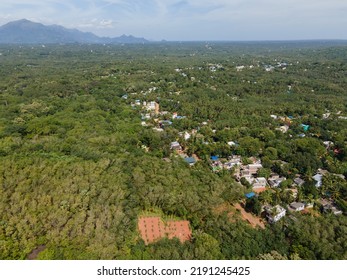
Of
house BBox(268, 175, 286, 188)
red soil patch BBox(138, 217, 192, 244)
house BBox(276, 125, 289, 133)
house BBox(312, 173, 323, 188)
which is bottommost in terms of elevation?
red soil patch BBox(138, 217, 192, 244)

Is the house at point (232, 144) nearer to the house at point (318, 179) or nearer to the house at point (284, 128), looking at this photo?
the house at point (284, 128)

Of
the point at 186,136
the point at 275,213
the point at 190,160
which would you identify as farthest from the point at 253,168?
the point at 186,136

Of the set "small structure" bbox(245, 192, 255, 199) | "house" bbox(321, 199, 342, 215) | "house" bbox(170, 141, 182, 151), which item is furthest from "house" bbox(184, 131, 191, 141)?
"house" bbox(321, 199, 342, 215)

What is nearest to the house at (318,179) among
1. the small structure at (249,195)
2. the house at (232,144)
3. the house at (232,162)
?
the small structure at (249,195)

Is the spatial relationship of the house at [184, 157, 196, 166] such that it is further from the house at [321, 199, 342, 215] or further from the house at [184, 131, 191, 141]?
the house at [321, 199, 342, 215]

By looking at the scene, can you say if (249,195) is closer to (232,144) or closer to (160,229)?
(160,229)
